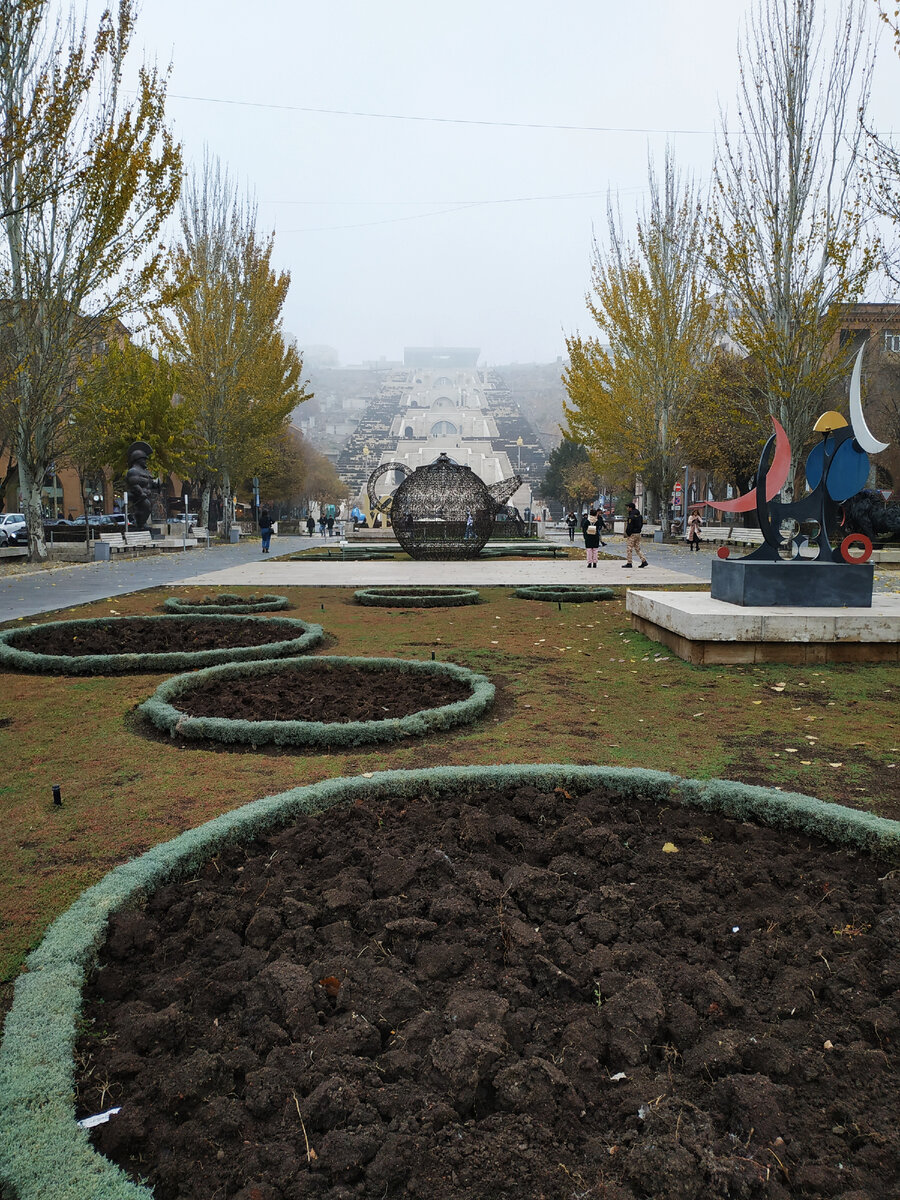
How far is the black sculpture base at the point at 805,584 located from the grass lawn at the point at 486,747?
0.85m

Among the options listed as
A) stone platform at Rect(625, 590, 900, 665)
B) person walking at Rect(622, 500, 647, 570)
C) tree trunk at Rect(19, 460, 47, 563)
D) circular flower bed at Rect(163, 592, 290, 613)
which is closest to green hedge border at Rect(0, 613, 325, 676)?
circular flower bed at Rect(163, 592, 290, 613)

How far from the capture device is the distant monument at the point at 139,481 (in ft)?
92.2

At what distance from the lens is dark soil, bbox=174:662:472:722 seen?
18.8 ft

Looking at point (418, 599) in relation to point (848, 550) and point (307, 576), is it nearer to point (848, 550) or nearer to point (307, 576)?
point (848, 550)

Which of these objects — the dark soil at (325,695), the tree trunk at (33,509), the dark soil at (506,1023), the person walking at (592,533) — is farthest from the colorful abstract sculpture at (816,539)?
the tree trunk at (33,509)

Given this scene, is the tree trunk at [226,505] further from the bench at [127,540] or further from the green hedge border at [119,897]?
the green hedge border at [119,897]

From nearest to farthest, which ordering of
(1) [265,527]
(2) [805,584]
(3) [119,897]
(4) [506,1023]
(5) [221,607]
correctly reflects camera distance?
(4) [506,1023] < (3) [119,897] < (2) [805,584] < (5) [221,607] < (1) [265,527]

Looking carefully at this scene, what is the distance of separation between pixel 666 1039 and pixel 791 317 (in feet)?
66.6

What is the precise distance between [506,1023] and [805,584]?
265 inches

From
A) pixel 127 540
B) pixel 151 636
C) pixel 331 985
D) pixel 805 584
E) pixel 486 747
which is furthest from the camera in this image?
pixel 127 540

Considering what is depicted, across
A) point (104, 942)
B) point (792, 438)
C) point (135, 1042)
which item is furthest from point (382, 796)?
point (792, 438)

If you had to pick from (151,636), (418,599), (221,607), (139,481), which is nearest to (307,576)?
(418,599)

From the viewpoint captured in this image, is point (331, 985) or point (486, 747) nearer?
point (331, 985)

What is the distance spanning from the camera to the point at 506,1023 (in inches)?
91.4
